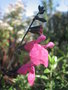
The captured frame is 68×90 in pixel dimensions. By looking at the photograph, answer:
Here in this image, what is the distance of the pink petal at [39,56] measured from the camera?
5.48ft

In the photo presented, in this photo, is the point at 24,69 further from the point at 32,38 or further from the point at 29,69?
the point at 32,38

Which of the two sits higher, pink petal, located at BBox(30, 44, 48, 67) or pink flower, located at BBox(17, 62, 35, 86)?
pink petal, located at BBox(30, 44, 48, 67)

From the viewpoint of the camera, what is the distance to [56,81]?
267cm

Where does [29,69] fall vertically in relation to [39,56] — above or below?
below

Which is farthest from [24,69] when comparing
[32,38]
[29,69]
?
[32,38]

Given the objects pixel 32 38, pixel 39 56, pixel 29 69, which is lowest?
pixel 32 38

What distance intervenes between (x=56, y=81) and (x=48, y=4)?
8.52m

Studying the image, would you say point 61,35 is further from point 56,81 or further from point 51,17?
point 56,81

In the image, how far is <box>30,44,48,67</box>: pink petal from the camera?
167 centimetres

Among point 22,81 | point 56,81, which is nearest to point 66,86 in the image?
point 56,81

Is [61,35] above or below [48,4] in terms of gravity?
below

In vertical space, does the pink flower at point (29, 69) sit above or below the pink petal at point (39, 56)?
below

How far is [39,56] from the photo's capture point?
1683 millimetres

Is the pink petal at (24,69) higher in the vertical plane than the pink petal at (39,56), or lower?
lower
